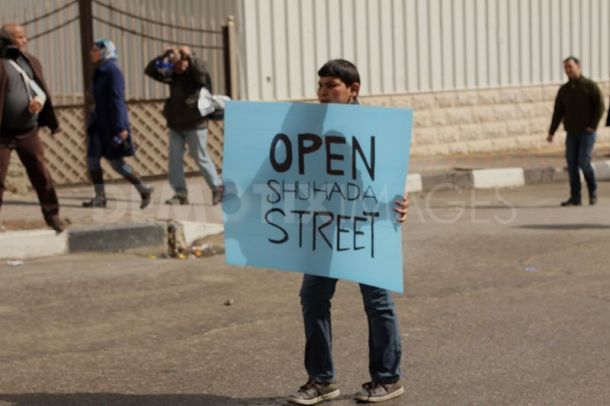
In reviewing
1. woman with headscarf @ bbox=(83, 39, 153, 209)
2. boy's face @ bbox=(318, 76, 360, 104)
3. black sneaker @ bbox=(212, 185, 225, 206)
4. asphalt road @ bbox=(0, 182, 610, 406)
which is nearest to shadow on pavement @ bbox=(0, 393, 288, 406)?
asphalt road @ bbox=(0, 182, 610, 406)

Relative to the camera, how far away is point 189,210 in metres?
13.0

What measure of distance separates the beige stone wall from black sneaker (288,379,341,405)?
37.2 ft

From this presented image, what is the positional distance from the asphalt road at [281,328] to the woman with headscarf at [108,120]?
224 centimetres

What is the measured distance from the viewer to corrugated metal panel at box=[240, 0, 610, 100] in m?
16.4

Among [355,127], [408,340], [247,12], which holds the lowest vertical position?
[408,340]

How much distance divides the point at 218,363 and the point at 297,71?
9.84 meters

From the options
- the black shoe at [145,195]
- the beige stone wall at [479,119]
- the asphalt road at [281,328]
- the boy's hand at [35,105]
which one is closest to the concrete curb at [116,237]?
Answer: the asphalt road at [281,328]

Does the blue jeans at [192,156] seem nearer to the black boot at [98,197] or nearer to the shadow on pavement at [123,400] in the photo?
the black boot at [98,197]

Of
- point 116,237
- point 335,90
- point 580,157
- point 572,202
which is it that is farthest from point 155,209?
point 335,90

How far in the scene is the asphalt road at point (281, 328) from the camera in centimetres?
648

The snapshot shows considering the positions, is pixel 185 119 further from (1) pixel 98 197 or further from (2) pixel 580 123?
(2) pixel 580 123

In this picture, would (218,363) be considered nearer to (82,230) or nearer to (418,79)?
(82,230)

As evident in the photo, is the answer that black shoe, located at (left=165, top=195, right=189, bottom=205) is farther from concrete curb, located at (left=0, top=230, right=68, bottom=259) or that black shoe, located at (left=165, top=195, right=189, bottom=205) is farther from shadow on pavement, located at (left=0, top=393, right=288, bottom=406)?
shadow on pavement, located at (left=0, top=393, right=288, bottom=406)

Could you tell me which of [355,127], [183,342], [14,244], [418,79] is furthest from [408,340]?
[418,79]
